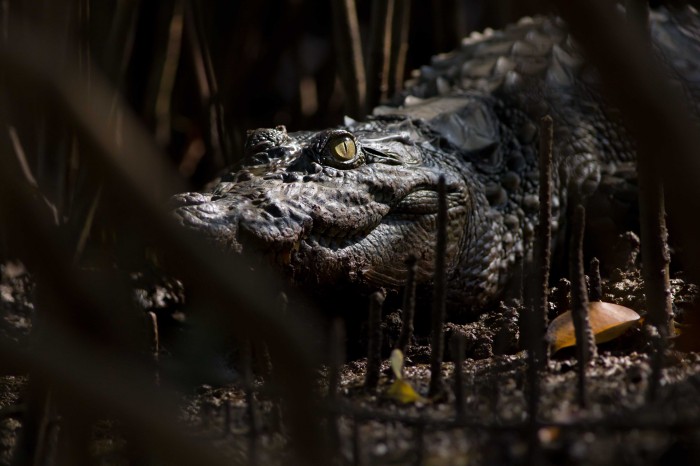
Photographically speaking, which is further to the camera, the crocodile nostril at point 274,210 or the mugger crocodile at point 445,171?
the mugger crocodile at point 445,171

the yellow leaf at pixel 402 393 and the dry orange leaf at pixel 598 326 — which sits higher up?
the dry orange leaf at pixel 598 326

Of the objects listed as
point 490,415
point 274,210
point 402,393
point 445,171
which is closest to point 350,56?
point 445,171

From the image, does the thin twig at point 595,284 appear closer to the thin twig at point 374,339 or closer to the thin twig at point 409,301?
the thin twig at point 409,301

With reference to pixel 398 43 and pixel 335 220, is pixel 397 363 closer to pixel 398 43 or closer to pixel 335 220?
pixel 335 220

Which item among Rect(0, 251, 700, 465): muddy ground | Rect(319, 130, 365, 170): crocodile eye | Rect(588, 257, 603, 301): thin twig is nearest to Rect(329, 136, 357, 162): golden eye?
→ Rect(319, 130, 365, 170): crocodile eye

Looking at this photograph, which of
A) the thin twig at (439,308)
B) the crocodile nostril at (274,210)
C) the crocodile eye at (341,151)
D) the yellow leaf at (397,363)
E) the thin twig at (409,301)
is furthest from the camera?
the crocodile eye at (341,151)

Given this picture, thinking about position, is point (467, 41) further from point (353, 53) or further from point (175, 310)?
point (175, 310)

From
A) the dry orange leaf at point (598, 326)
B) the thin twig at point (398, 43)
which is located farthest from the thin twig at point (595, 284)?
the thin twig at point (398, 43)

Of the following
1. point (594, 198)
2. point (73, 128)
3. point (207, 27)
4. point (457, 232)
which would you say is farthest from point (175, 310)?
point (73, 128)
